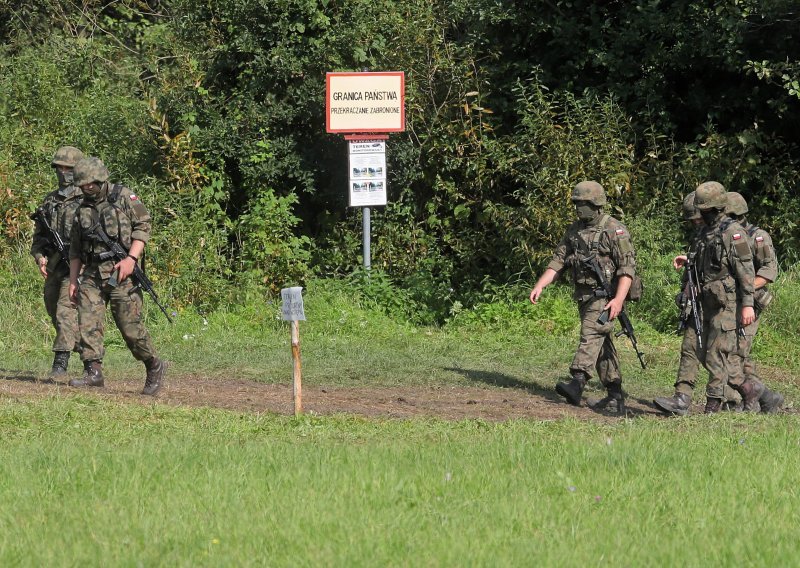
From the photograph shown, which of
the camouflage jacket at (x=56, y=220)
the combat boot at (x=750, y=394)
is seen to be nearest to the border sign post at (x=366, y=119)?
the camouflage jacket at (x=56, y=220)

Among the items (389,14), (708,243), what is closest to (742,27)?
(389,14)

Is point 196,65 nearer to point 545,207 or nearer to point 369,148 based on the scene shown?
point 369,148

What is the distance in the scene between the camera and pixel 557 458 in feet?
23.5

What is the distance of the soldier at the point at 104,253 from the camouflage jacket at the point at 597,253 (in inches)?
138

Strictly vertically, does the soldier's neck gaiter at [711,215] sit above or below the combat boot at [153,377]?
above

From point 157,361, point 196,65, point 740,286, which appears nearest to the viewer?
point 740,286

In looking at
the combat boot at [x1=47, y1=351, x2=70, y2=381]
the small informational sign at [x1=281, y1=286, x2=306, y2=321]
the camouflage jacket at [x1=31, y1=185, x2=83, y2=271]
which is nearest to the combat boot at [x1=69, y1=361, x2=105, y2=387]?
the combat boot at [x1=47, y1=351, x2=70, y2=381]

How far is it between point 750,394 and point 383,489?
4900mm

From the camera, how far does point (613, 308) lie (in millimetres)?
9914

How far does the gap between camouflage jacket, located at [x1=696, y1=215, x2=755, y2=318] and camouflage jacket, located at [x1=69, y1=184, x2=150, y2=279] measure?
14.8ft

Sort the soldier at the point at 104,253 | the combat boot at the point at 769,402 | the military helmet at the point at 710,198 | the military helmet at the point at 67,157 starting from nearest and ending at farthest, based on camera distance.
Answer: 1. the military helmet at the point at 710,198
2. the soldier at the point at 104,253
3. the combat boot at the point at 769,402
4. the military helmet at the point at 67,157

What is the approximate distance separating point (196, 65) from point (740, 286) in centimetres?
975

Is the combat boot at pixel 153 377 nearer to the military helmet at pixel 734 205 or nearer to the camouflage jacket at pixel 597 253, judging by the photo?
the camouflage jacket at pixel 597 253

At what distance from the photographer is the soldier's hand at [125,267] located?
959cm
